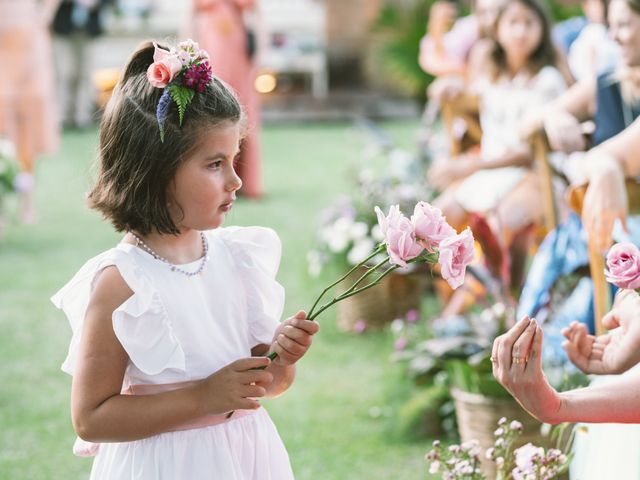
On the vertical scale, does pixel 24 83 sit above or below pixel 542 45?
below

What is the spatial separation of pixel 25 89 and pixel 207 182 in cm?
579

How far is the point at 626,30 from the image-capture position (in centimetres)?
291

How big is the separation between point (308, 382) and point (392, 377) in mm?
426

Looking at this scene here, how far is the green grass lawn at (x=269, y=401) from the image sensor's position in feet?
10.9

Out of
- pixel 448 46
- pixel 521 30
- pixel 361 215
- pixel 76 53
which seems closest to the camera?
pixel 521 30

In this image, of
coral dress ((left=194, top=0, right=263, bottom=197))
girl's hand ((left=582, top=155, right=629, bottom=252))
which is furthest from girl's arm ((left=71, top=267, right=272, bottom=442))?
coral dress ((left=194, top=0, right=263, bottom=197))

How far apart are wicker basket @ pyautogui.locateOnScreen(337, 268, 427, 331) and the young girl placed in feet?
9.19

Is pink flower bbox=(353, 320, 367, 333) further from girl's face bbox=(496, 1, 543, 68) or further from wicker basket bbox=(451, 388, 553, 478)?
wicker basket bbox=(451, 388, 553, 478)

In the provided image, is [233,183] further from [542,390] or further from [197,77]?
[542,390]

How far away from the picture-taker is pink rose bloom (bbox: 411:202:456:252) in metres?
1.67

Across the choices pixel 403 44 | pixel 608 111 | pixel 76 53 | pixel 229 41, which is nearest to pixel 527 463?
pixel 608 111

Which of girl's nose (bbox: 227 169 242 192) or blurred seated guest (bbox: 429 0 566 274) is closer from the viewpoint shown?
girl's nose (bbox: 227 169 242 192)

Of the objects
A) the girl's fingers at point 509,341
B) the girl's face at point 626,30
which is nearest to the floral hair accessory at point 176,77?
the girl's fingers at point 509,341

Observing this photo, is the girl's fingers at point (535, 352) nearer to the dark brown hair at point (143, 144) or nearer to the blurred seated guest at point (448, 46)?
the dark brown hair at point (143, 144)
